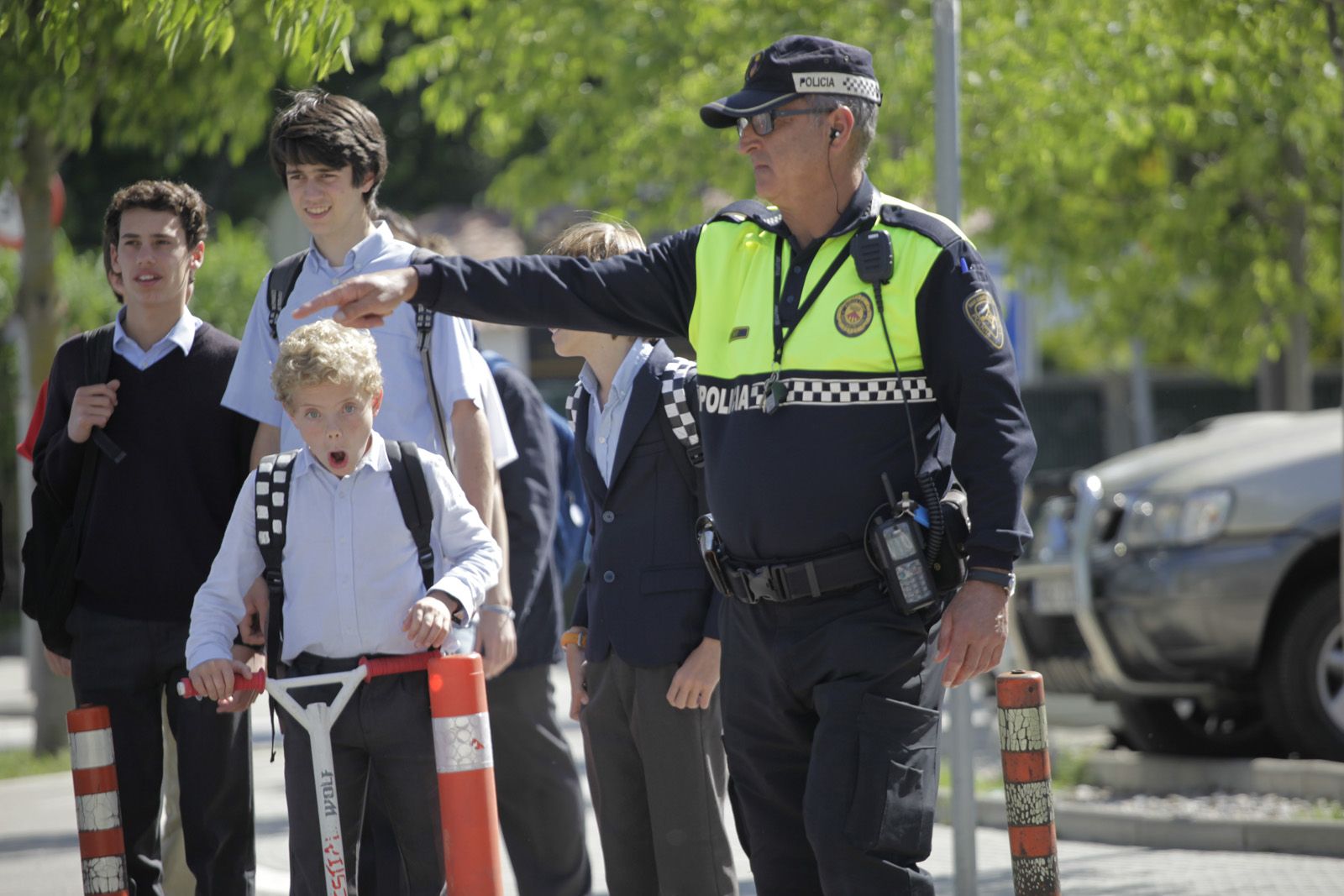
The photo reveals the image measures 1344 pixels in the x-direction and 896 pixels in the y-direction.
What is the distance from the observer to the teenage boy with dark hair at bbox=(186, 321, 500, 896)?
437cm

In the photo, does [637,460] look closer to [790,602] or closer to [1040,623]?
[790,602]

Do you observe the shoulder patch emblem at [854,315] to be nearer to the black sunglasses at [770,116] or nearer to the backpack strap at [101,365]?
the black sunglasses at [770,116]

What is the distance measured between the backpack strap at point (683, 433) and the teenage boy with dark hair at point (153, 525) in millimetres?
1236

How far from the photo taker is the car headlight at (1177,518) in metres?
8.41

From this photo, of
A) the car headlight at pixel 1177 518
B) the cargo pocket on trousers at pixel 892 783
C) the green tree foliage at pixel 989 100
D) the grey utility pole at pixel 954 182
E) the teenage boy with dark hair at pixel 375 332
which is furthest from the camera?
the green tree foliage at pixel 989 100

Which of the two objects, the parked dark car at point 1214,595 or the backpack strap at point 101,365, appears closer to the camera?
the backpack strap at point 101,365

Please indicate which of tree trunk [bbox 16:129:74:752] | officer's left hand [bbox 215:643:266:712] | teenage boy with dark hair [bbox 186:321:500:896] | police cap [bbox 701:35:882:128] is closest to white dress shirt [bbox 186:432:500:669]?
teenage boy with dark hair [bbox 186:321:500:896]

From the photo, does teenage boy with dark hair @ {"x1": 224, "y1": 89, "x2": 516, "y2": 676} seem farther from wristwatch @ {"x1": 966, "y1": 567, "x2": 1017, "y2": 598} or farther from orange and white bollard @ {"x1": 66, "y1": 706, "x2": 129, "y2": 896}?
wristwatch @ {"x1": 966, "y1": 567, "x2": 1017, "y2": 598}

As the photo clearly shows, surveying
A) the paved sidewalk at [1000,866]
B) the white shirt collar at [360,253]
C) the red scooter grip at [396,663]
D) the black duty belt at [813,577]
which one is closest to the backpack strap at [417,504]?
the red scooter grip at [396,663]

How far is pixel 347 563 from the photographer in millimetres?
4438

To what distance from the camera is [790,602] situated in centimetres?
396

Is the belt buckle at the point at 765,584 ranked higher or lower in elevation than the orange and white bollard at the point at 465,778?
higher

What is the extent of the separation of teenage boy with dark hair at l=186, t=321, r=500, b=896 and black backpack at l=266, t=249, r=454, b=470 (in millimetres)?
370

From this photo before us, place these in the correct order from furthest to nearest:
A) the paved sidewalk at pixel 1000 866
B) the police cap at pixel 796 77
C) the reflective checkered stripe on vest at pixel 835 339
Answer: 1. the paved sidewalk at pixel 1000 866
2. the police cap at pixel 796 77
3. the reflective checkered stripe on vest at pixel 835 339
